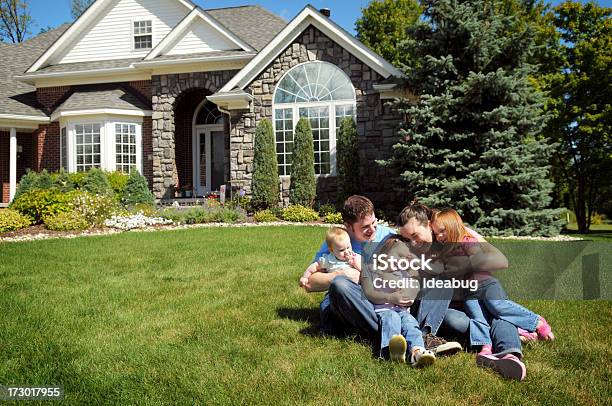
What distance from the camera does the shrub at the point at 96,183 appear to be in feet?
42.6

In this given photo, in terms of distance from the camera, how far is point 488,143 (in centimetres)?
1022

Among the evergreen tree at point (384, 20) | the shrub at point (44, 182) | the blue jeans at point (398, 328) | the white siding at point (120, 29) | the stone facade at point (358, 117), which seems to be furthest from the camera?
the evergreen tree at point (384, 20)

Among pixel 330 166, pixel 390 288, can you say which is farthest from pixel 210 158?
pixel 390 288

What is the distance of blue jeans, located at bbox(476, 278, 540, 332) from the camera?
3.19 metres

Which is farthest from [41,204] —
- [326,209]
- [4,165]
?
[4,165]

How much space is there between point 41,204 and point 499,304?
10.6 metres

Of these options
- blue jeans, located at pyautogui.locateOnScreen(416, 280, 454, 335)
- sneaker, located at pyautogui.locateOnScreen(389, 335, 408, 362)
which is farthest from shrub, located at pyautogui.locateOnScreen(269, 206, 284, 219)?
sneaker, located at pyautogui.locateOnScreen(389, 335, 408, 362)

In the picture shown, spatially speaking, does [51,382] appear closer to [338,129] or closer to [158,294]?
[158,294]

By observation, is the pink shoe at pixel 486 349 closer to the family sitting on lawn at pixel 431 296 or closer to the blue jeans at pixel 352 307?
the family sitting on lawn at pixel 431 296

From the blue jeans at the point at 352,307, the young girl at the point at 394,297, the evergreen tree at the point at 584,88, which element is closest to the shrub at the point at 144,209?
the blue jeans at the point at 352,307

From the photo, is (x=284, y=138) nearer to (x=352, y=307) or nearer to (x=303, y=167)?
(x=303, y=167)

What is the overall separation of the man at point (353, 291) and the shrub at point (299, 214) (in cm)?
802

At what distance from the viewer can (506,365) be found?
2787 millimetres

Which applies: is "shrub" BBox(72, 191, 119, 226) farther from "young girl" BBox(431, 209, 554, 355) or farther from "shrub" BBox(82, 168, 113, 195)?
"young girl" BBox(431, 209, 554, 355)
